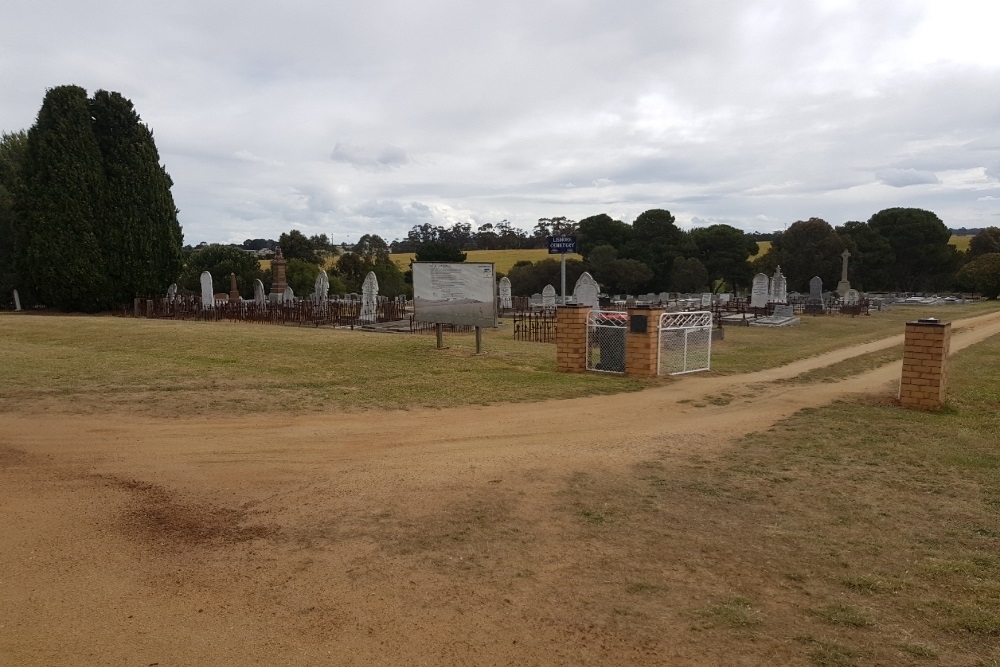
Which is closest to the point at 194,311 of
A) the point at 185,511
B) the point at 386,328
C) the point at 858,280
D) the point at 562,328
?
the point at 386,328

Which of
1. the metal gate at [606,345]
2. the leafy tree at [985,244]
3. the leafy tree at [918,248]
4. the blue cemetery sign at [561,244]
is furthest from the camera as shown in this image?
the leafy tree at [985,244]

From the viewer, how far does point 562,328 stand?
1359cm

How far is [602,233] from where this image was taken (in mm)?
70750

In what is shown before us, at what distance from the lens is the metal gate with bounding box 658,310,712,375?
13.4m

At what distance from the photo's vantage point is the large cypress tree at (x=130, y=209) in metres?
35.5

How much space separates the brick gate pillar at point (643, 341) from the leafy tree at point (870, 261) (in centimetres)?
6085

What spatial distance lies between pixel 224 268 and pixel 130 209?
67.2 ft

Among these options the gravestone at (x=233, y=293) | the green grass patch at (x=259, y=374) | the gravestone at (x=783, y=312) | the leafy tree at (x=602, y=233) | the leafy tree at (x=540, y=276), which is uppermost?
the leafy tree at (x=602, y=233)

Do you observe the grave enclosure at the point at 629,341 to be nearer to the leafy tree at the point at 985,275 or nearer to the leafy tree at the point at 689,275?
the leafy tree at the point at 689,275

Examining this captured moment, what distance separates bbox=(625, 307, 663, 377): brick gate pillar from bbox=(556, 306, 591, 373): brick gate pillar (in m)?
0.95

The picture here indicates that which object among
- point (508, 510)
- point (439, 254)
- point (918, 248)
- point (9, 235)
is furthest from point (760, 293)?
point (9, 235)

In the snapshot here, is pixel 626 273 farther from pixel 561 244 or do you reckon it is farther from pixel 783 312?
pixel 561 244

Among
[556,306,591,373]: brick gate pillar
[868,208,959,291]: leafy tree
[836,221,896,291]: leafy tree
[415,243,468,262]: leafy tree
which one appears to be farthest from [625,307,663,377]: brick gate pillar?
[868,208,959,291]: leafy tree

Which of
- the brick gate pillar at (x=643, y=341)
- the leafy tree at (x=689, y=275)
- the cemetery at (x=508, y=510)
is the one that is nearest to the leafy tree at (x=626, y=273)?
the leafy tree at (x=689, y=275)
